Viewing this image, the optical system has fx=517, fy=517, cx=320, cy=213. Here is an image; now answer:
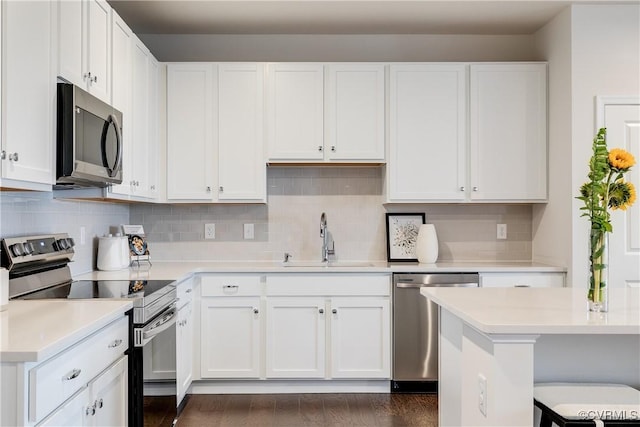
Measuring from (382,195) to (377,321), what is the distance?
1031mm

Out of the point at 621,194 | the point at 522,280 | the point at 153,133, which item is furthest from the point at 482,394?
the point at 153,133

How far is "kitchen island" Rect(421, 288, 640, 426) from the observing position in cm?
155

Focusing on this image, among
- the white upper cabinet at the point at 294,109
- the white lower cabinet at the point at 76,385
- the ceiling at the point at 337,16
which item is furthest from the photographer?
the white upper cabinet at the point at 294,109

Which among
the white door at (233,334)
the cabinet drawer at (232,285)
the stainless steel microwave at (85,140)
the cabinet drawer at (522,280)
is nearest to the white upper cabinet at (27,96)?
the stainless steel microwave at (85,140)

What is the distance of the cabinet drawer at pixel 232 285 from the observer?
3.55 m

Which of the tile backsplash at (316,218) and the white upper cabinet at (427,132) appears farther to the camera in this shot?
the tile backsplash at (316,218)

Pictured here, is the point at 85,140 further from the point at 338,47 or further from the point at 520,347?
the point at 338,47

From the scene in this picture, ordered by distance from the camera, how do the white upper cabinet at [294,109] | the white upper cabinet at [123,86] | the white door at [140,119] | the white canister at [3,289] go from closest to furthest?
the white canister at [3,289]
the white upper cabinet at [123,86]
the white door at [140,119]
the white upper cabinet at [294,109]

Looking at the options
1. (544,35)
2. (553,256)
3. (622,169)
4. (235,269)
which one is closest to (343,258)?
(235,269)

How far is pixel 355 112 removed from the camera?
3775 millimetres

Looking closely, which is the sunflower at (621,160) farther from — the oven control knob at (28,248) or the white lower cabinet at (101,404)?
the oven control knob at (28,248)

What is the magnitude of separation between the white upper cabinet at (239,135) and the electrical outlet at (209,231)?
45 cm

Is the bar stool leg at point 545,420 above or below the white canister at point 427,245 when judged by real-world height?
below

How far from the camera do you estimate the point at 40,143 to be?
2039 mm
